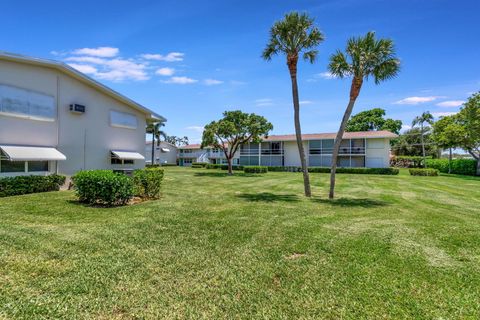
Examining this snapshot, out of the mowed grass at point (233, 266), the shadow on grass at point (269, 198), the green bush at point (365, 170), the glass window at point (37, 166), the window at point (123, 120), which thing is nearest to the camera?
the mowed grass at point (233, 266)

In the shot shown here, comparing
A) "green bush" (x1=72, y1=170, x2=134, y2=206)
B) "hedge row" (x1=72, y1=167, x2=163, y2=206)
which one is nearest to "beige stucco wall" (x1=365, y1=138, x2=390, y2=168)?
"hedge row" (x1=72, y1=167, x2=163, y2=206)

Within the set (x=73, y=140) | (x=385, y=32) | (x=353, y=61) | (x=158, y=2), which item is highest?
(x=158, y=2)

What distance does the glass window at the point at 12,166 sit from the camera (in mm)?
14398

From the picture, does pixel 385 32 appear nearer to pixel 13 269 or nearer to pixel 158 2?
pixel 158 2

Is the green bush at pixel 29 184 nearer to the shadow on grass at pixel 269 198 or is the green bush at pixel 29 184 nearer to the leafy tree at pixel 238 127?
the shadow on grass at pixel 269 198

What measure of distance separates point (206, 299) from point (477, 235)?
8.60 meters

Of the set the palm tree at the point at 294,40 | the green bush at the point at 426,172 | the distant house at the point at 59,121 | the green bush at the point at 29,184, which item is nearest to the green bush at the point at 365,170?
the green bush at the point at 426,172

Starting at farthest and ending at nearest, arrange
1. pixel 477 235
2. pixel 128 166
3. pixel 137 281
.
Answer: pixel 128 166, pixel 477 235, pixel 137 281

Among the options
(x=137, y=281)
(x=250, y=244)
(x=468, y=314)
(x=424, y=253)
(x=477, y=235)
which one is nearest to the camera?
(x=468, y=314)

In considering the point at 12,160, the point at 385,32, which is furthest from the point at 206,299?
the point at 385,32

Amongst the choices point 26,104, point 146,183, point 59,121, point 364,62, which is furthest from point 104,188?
point 364,62

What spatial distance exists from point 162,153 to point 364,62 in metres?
71.5

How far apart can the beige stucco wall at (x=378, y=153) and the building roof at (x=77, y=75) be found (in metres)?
36.8

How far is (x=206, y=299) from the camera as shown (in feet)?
14.7
